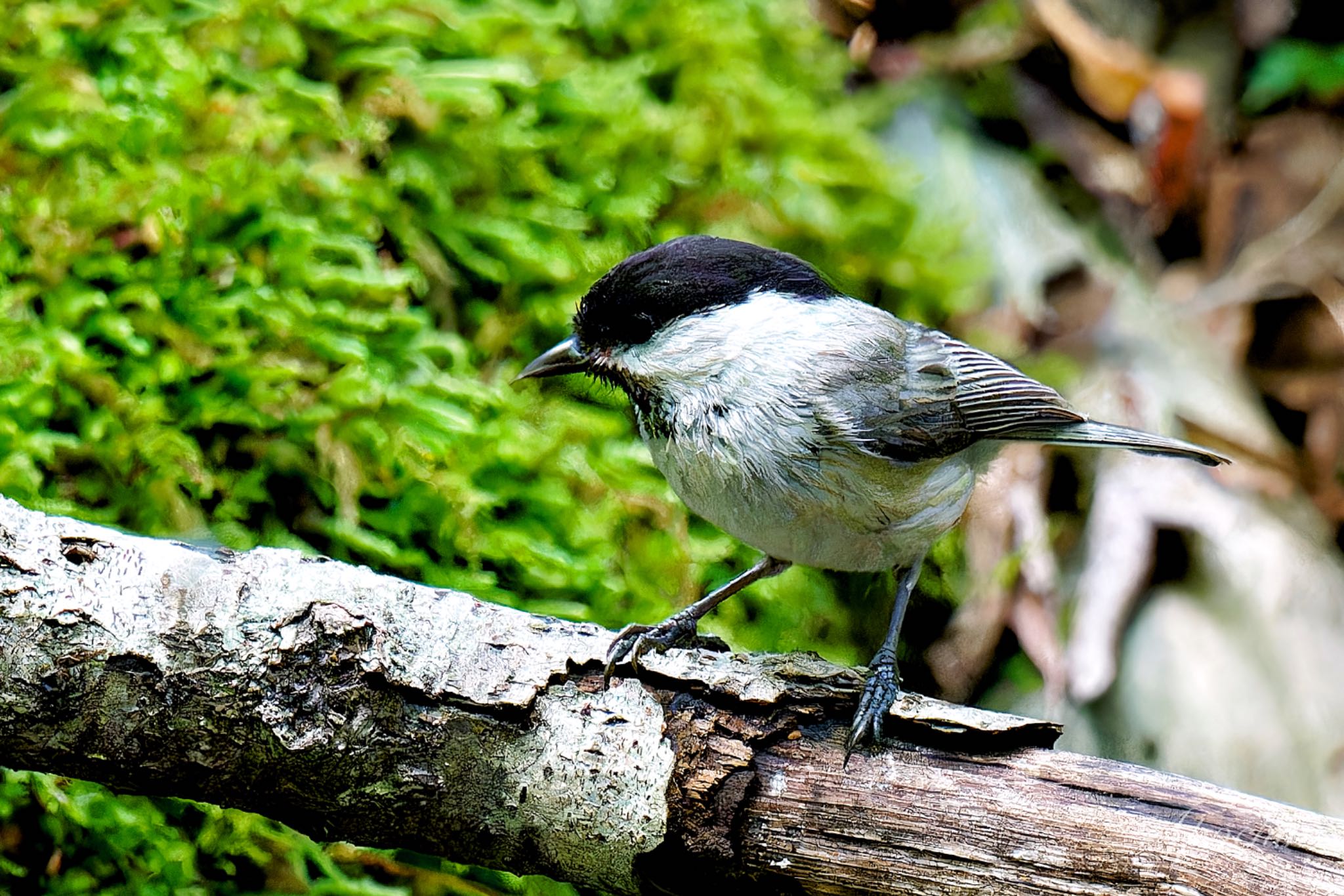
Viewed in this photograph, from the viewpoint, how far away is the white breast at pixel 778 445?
69.4 inches

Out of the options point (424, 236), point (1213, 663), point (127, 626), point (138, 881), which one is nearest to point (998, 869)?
point (127, 626)

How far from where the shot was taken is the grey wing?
72.2 inches

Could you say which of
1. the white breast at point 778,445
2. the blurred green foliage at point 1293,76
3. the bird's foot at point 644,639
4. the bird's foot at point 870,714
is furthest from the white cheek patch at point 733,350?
the blurred green foliage at point 1293,76

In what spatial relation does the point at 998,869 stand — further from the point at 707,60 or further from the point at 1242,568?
the point at 707,60

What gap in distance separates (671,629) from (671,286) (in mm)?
562

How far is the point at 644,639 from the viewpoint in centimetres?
167

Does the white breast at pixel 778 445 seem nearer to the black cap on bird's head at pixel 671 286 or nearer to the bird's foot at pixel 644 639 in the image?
the black cap on bird's head at pixel 671 286

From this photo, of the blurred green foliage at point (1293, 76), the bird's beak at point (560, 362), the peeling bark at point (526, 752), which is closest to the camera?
the peeling bark at point (526, 752)

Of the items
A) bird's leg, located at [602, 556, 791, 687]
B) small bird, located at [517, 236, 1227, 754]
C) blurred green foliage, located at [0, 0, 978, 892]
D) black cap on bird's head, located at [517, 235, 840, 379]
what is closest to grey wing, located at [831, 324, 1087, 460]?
small bird, located at [517, 236, 1227, 754]

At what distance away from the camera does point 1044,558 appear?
113 inches

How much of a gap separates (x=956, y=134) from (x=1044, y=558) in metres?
1.61

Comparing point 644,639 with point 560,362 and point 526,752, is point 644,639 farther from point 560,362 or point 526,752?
point 560,362

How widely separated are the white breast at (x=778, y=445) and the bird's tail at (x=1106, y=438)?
0.83 feet

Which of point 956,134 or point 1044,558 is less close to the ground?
point 956,134
